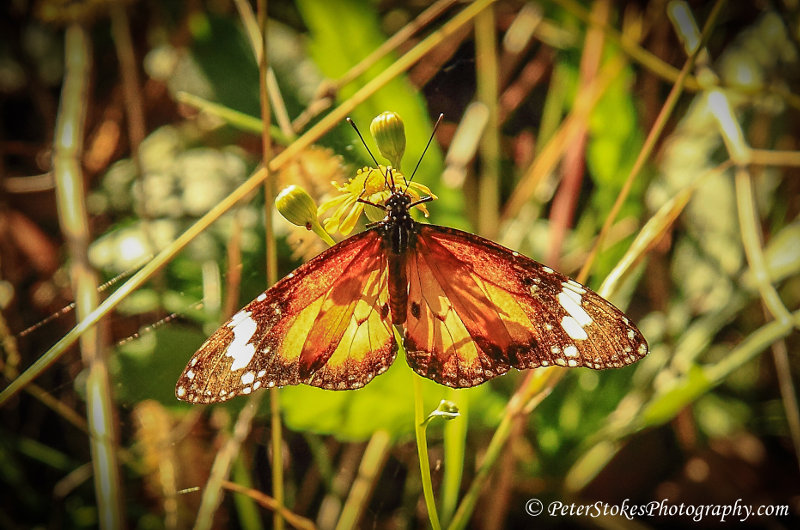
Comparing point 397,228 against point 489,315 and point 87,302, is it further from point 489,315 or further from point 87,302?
point 87,302

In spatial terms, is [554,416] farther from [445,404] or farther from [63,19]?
[63,19]

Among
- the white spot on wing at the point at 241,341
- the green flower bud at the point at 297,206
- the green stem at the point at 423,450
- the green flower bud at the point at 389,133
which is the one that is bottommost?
the green stem at the point at 423,450

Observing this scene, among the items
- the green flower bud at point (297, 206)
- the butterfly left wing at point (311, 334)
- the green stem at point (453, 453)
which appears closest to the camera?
the butterfly left wing at point (311, 334)

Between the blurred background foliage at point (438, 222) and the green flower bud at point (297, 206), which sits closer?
the green flower bud at point (297, 206)

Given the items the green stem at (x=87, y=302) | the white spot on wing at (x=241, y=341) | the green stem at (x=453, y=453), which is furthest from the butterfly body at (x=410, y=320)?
the green stem at (x=87, y=302)

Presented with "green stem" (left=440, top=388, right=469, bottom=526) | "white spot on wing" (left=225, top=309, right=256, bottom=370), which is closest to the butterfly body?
"white spot on wing" (left=225, top=309, right=256, bottom=370)

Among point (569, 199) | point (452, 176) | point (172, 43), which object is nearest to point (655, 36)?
point (569, 199)

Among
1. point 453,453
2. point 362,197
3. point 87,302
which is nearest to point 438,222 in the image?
point 362,197

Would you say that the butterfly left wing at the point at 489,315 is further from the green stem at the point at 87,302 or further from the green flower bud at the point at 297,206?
the green stem at the point at 87,302
